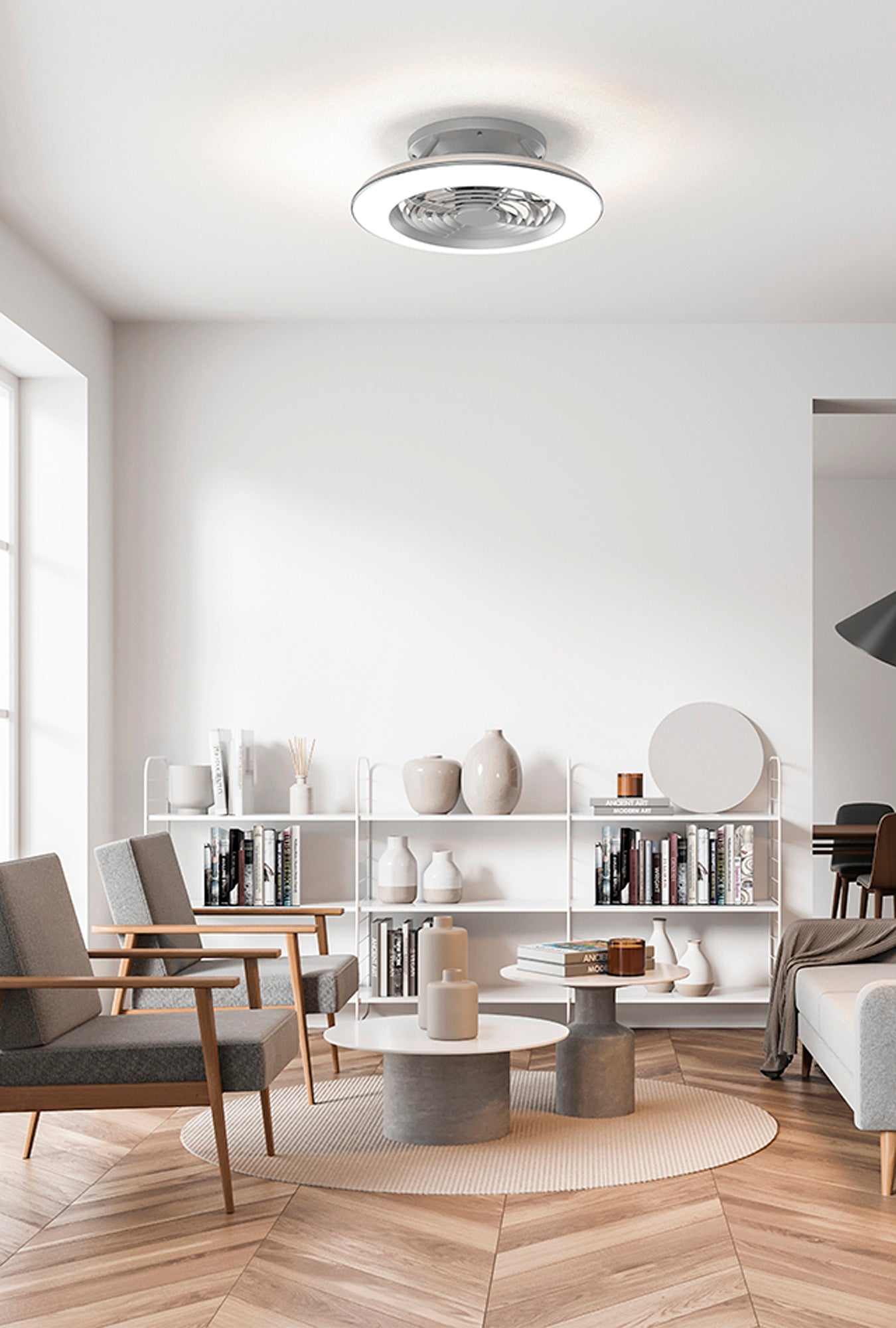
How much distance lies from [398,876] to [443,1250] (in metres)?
2.32

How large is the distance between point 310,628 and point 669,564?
4.95 ft

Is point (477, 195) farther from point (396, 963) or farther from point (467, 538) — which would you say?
point (396, 963)

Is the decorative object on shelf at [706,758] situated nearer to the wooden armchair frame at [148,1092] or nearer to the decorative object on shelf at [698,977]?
the decorative object on shelf at [698,977]

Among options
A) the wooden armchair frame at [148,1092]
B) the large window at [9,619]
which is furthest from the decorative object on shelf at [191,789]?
the wooden armchair frame at [148,1092]

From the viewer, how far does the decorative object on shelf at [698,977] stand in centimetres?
521

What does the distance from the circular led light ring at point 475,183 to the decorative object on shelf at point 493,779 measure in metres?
2.09

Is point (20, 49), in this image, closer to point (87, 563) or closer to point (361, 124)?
point (361, 124)

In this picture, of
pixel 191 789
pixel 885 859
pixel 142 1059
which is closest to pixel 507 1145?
pixel 142 1059

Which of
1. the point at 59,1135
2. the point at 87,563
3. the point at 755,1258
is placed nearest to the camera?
the point at 755,1258

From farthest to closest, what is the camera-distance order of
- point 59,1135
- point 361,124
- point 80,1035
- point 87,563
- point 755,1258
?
point 87,563 → point 59,1135 → point 361,124 → point 80,1035 → point 755,1258

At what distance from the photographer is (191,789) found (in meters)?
5.30

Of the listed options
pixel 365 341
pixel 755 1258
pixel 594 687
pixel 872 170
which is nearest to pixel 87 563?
pixel 365 341

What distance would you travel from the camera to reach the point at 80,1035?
3.25 meters

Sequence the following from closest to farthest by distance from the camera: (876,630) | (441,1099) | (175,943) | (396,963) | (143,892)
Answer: (441,1099) < (143,892) < (175,943) < (876,630) < (396,963)
